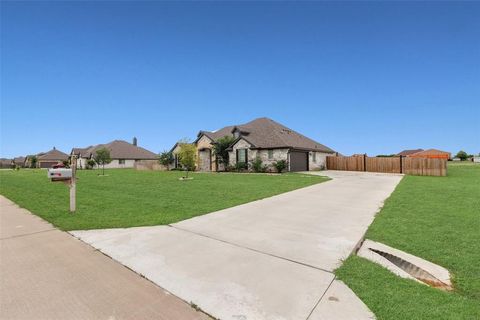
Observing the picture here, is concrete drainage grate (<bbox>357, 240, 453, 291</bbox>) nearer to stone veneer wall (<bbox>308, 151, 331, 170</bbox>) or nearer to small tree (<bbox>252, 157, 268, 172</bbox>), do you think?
small tree (<bbox>252, 157, 268, 172</bbox>)

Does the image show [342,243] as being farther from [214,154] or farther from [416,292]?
[214,154]

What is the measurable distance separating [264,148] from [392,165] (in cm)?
1312

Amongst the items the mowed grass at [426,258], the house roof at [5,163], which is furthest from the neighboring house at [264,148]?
the house roof at [5,163]

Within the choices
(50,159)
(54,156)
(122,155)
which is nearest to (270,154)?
(122,155)

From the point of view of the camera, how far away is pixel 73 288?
3.40 m

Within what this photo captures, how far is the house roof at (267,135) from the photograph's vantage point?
28797mm

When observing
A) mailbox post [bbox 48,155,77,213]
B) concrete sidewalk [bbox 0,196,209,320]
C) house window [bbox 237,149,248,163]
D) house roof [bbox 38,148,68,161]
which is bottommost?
concrete sidewalk [bbox 0,196,209,320]

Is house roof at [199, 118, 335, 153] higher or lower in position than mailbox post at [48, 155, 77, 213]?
higher

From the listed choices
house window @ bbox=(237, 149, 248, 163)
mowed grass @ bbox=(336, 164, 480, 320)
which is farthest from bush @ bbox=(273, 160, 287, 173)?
mowed grass @ bbox=(336, 164, 480, 320)

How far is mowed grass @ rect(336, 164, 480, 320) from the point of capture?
2936mm

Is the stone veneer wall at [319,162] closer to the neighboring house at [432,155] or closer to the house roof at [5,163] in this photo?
the neighboring house at [432,155]

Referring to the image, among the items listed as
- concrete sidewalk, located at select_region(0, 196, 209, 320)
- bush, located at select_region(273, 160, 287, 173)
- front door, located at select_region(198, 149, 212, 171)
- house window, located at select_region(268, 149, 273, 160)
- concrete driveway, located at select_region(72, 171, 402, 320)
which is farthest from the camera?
front door, located at select_region(198, 149, 212, 171)

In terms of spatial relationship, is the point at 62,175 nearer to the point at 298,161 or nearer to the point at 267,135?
the point at 298,161

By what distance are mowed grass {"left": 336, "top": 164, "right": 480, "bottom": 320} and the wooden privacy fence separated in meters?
18.9
